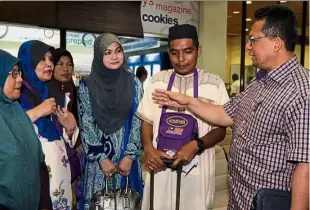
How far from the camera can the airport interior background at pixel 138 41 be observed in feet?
17.0

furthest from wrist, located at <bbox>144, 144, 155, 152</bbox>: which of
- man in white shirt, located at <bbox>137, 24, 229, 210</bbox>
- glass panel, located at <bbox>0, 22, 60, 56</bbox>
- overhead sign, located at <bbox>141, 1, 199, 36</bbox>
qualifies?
overhead sign, located at <bbox>141, 1, 199, 36</bbox>

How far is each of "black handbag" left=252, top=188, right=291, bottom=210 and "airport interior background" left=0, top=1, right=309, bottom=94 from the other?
6.81ft

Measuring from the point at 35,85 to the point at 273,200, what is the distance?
162 cm

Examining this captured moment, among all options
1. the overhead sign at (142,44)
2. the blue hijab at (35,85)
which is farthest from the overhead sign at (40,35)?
the blue hijab at (35,85)

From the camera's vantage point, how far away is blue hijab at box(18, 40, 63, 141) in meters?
2.34

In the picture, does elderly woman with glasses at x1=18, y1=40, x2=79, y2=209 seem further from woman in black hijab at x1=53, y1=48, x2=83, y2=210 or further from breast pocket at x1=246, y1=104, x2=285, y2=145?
breast pocket at x1=246, y1=104, x2=285, y2=145

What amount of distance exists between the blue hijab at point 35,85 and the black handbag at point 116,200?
476 millimetres

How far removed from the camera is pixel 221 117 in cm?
213

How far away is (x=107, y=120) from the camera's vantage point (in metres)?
2.57

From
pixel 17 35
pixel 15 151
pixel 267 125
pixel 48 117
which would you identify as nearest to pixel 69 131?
pixel 48 117

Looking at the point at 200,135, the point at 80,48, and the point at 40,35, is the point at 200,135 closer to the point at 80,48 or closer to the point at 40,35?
the point at 40,35

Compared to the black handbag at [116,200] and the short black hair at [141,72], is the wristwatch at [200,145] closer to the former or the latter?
the black handbag at [116,200]

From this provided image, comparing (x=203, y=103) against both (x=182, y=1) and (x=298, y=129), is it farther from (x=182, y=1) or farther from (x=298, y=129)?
(x=182, y=1)

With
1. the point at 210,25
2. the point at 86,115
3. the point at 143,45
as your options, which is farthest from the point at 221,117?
the point at 210,25
